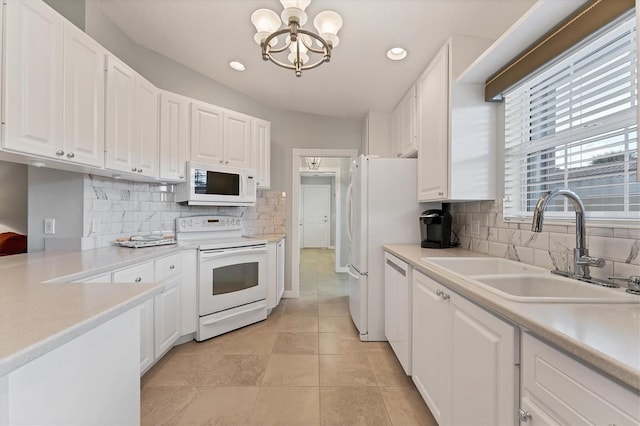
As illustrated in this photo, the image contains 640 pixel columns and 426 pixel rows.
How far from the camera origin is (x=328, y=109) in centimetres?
359

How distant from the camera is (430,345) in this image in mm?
1512

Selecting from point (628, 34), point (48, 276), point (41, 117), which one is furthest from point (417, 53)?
point (48, 276)

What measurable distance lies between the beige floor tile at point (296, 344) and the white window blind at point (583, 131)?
1839 mm

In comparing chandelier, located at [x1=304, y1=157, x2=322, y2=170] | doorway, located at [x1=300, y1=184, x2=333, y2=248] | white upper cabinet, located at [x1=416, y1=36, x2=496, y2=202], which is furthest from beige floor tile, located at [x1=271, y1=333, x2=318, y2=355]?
doorway, located at [x1=300, y1=184, x2=333, y2=248]

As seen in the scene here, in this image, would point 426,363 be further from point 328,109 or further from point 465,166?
point 328,109

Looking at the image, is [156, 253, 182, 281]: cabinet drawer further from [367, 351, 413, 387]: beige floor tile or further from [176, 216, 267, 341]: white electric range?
[367, 351, 413, 387]: beige floor tile

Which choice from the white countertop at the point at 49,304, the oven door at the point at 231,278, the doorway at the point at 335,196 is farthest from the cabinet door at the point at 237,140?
the white countertop at the point at 49,304

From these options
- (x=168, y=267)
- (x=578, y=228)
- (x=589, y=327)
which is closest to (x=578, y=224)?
(x=578, y=228)

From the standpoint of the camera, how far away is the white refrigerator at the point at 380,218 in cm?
251

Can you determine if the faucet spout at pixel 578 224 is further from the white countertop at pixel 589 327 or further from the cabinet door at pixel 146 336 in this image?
the cabinet door at pixel 146 336

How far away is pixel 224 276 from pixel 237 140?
1448 mm

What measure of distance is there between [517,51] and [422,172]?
1.00m

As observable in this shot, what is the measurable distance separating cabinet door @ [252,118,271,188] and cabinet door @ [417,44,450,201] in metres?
1.74

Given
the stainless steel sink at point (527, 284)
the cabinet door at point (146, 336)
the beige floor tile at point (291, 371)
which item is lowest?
the beige floor tile at point (291, 371)
